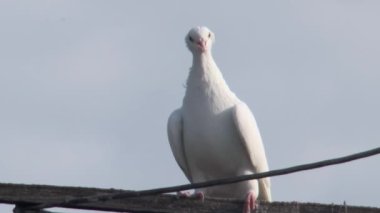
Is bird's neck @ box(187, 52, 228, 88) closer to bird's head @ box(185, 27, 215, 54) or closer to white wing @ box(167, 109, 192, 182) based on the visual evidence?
bird's head @ box(185, 27, 215, 54)

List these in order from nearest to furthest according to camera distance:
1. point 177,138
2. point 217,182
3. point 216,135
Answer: point 217,182, point 216,135, point 177,138

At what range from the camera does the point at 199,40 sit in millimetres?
16609

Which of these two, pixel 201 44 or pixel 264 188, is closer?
pixel 264 188

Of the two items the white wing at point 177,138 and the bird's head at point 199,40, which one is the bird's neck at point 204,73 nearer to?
the bird's head at point 199,40

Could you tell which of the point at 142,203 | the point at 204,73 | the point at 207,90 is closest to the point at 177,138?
the point at 207,90

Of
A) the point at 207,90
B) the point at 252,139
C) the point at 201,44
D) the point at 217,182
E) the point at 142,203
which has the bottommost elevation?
the point at 217,182

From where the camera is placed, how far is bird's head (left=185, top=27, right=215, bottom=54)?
54.5ft

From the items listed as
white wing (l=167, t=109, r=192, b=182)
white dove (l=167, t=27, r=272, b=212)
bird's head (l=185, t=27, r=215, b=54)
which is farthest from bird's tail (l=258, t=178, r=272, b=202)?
bird's head (l=185, t=27, r=215, b=54)

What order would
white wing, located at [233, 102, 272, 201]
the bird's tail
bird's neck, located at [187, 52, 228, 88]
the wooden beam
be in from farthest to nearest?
bird's neck, located at [187, 52, 228, 88]
the bird's tail
white wing, located at [233, 102, 272, 201]
the wooden beam

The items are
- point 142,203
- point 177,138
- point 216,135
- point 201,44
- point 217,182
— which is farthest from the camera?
point 201,44

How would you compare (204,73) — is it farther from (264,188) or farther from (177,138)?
(264,188)

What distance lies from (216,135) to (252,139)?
1.35 ft

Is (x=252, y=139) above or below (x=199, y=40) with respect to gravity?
below

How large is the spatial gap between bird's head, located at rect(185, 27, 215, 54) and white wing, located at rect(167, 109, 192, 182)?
80 centimetres
